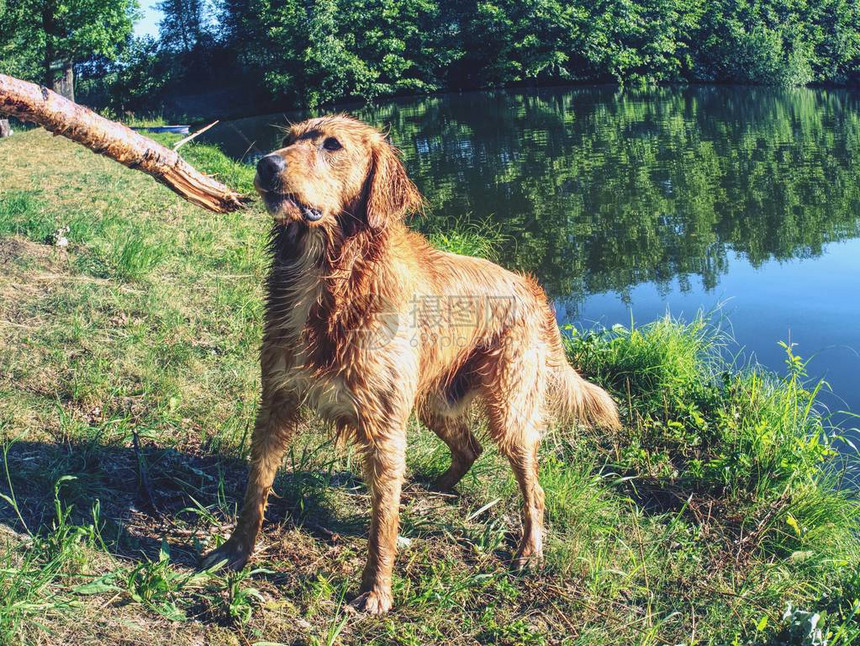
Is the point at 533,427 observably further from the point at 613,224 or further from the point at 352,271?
the point at 613,224

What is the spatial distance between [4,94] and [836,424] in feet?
19.8

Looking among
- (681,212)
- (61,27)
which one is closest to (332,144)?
(681,212)

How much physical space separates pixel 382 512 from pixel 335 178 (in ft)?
4.99

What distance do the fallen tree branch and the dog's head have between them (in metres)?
0.88

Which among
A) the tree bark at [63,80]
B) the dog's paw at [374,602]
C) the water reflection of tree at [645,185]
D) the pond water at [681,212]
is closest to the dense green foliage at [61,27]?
the tree bark at [63,80]

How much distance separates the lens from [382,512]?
3373 mm

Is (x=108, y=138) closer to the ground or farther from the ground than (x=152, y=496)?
farther from the ground

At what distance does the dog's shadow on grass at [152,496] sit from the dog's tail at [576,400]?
4.17 ft

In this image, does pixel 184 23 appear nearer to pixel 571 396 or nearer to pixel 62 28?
pixel 62 28

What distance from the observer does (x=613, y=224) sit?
11609 millimetres

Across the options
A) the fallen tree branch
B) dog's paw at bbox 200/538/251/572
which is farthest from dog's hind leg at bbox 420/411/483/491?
the fallen tree branch

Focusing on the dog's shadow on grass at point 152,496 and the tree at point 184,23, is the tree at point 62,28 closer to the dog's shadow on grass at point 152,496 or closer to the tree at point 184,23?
the tree at point 184,23

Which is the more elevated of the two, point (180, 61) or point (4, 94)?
point (180, 61)

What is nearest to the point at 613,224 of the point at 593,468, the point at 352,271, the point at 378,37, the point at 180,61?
the point at 593,468
